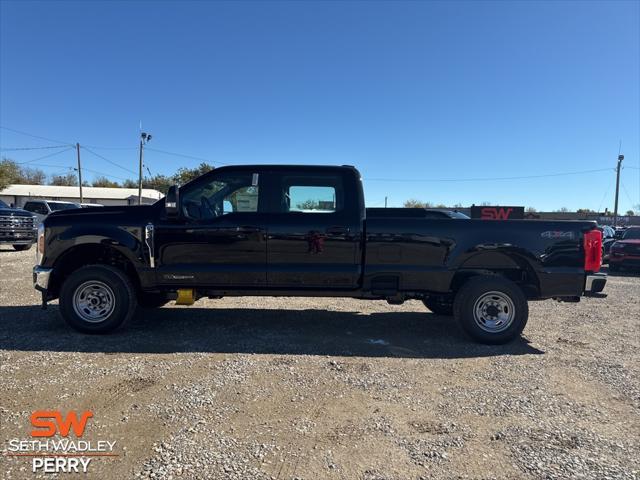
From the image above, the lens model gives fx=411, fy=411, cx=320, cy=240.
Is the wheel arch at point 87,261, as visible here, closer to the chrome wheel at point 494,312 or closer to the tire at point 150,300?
the tire at point 150,300

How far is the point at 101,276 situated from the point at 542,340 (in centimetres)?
565

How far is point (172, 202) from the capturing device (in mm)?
4859

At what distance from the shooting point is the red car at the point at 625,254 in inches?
512

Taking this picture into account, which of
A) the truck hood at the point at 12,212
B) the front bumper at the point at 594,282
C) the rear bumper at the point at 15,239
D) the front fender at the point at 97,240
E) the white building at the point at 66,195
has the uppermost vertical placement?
the white building at the point at 66,195

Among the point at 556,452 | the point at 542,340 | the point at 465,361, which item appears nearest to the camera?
the point at 556,452

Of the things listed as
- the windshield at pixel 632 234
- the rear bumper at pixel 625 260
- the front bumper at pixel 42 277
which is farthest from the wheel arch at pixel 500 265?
the windshield at pixel 632 234

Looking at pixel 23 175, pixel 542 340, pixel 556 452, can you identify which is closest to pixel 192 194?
pixel 556 452

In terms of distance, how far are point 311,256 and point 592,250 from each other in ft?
11.2

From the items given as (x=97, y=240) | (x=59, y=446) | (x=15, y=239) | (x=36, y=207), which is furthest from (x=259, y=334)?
(x=36, y=207)

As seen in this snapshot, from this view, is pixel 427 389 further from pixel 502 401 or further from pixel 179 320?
pixel 179 320

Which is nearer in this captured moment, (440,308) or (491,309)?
(491,309)

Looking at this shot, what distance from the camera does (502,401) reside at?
11.6 feet

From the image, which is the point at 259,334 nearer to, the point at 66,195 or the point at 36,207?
the point at 36,207

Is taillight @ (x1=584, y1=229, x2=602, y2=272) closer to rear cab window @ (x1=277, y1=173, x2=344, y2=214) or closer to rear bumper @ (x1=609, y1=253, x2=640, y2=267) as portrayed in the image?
rear cab window @ (x1=277, y1=173, x2=344, y2=214)
